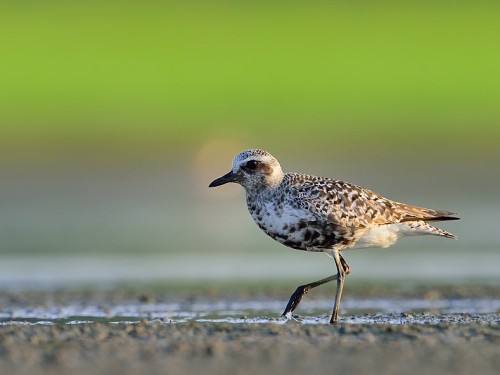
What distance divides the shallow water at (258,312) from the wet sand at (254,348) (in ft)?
1.55

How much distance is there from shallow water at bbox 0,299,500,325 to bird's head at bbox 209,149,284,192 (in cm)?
144

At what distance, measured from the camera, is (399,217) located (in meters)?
15.0

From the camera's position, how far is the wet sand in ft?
34.1

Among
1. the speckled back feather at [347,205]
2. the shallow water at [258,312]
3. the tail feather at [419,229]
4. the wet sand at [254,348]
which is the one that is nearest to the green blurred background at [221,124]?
the shallow water at [258,312]

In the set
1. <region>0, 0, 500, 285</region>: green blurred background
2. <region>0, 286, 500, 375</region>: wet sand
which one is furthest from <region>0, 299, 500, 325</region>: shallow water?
<region>0, 0, 500, 285</region>: green blurred background

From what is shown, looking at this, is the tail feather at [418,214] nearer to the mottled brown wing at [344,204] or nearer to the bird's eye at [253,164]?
the mottled brown wing at [344,204]

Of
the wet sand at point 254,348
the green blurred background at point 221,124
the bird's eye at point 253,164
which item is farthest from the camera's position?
the green blurred background at point 221,124

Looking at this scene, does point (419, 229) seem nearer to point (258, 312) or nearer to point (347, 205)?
point (347, 205)

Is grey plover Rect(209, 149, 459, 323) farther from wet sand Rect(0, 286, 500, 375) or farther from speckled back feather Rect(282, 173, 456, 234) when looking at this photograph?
wet sand Rect(0, 286, 500, 375)

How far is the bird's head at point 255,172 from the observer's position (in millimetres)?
15023

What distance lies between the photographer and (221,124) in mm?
33250

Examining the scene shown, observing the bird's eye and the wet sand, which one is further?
the bird's eye

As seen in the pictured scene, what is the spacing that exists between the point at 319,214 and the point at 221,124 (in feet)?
62.3

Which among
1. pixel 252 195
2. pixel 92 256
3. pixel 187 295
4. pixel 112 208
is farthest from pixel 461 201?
pixel 252 195
